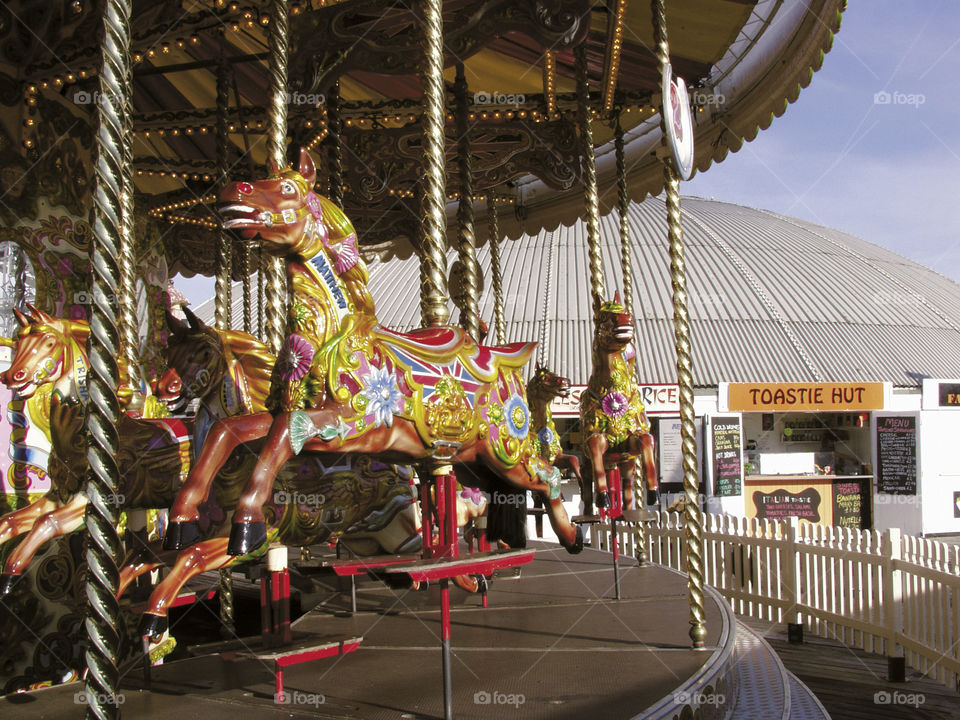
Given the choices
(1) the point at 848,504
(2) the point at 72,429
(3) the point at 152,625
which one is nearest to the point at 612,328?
(2) the point at 72,429

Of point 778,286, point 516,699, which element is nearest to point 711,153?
point 516,699

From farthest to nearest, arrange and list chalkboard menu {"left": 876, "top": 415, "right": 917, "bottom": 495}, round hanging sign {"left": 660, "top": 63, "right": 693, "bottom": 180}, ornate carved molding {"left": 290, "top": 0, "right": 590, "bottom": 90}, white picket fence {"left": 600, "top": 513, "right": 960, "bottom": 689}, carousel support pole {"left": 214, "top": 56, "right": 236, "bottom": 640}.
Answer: chalkboard menu {"left": 876, "top": 415, "right": 917, "bottom": 495} → white picket fence {"left": 600, "top": 513, "right": 960, "bottom": 689} → ornate carved molding {"left": 290, "top": 0, "right": 590, "bottom": 90} → carousel support pole {"left": 214, "top": 56, "right": 236, "bottom": 640} → round hanging sign {"left": 660, "top": 63, "right": 693, "bottom": 180}

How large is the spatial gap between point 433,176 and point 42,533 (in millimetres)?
2694

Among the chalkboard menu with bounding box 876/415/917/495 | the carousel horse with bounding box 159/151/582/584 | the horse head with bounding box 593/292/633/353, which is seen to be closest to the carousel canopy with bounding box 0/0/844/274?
the horse head with bounding box 593/292/633/353

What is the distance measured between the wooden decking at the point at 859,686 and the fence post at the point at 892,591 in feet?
0.75

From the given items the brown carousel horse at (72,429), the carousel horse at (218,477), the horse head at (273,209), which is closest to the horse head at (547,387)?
the carousel horse at (218,477)

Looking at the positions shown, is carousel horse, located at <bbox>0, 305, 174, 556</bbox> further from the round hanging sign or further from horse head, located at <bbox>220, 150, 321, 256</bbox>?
the round hanging sign

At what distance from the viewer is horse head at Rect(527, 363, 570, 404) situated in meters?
6.76

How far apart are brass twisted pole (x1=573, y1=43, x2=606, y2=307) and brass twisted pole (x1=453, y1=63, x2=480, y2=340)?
40.9 inches

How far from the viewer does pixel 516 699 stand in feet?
11.2

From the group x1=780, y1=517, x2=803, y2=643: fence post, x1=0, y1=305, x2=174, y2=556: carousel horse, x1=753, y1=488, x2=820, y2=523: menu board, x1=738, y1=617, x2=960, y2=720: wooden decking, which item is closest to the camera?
x1=0, y1=305, x2=174, y2=556: carousel horse

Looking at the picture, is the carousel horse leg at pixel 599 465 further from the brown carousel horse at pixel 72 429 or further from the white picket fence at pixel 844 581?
the brown carousel horse at pixel 72 429

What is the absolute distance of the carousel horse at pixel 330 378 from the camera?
123 inches

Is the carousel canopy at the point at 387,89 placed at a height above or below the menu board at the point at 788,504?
above
